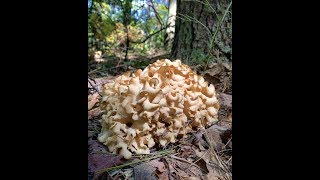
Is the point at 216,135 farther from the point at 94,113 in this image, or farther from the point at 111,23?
the point at 111,23

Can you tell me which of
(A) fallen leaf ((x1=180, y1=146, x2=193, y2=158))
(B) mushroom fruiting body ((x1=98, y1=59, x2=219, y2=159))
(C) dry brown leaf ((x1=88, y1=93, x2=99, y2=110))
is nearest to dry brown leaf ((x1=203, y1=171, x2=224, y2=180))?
(A) fallen leaf ((x1=180, y1=146, x2=193, y2=158))

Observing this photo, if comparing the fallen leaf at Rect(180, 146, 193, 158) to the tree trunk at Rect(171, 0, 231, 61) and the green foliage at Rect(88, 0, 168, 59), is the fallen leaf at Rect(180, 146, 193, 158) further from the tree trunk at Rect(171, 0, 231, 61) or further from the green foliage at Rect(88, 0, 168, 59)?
the green foliage at Rect(88, 0, 168, 59)

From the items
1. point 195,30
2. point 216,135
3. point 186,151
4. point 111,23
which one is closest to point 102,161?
point 186,151

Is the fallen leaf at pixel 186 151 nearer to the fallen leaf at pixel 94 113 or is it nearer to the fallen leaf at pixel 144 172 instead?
the fallen leaf at pixel 144 172

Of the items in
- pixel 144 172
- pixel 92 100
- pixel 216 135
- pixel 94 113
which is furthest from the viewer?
pixel 92 100
